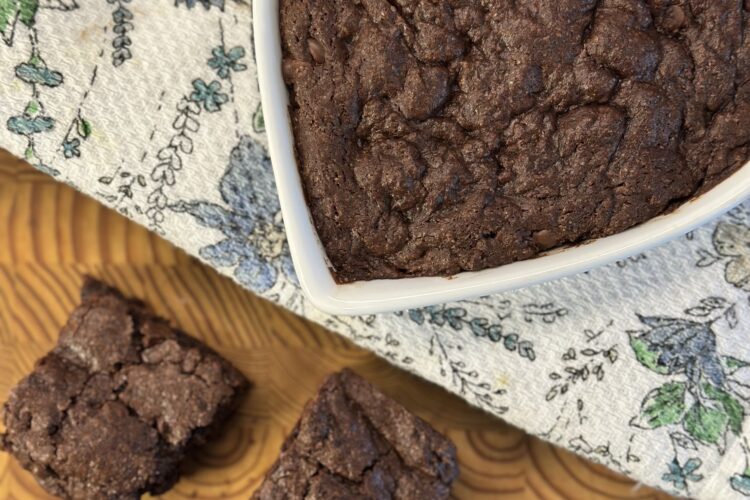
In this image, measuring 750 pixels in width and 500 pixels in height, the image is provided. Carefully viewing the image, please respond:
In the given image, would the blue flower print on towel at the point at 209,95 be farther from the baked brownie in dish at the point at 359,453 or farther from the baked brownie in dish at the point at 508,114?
the baked brownie in dish at the point at 359,453

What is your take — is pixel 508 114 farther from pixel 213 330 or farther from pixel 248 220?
pixel 213 330

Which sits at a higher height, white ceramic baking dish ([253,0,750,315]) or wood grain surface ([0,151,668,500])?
white ceramic baking dish ([253,0,750,315])

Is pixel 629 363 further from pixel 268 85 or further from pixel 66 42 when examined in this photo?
pixel 66 42

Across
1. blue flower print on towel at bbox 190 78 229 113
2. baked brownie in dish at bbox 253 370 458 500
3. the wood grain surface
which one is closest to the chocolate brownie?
the wood grain surface

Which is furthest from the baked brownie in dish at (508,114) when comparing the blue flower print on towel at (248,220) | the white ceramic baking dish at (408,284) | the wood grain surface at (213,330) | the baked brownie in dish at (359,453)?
the wood grain surface at (213,330)

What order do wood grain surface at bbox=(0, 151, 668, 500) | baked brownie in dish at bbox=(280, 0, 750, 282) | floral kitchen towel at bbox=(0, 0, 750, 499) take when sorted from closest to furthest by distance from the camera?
baked brownie in dish at bbox=(280, 0, 750, 282)
floral kitchen towel at bbox=(0, 0, 750, 499)
wood grain surface at bbox=(0, 151, 668, 500)

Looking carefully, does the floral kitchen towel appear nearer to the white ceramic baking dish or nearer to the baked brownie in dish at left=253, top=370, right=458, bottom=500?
the baked brownie in dish at left=253, top=370, right=458, bottom=500
